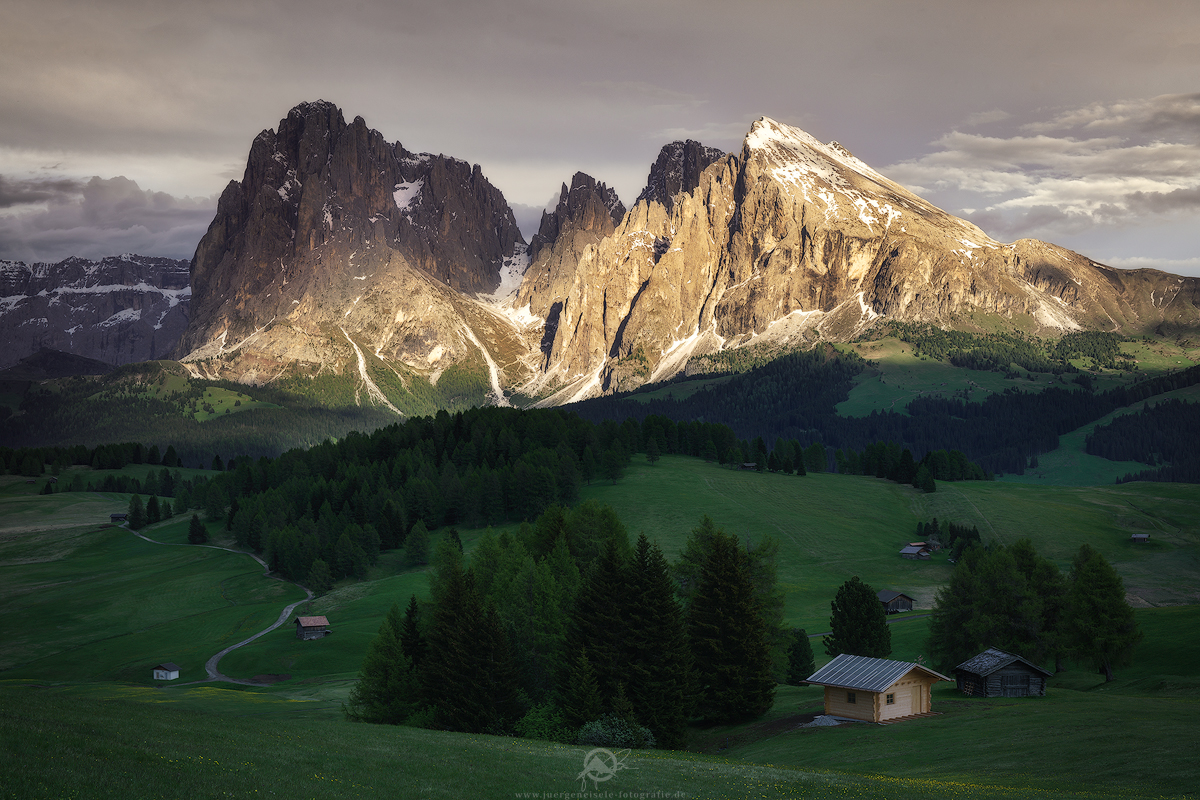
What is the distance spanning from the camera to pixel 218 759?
24.5m

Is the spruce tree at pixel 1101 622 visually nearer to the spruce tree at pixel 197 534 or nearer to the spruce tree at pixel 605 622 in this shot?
the spruce tree at pixel 605 622

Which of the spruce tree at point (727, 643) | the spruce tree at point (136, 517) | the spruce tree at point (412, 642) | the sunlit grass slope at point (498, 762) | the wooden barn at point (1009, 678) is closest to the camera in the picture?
the sunlit grass slope at point (498, 762)

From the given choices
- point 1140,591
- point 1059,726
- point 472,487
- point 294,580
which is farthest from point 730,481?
point 1059,726

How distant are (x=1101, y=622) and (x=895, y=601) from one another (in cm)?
4652

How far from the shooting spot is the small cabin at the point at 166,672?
86.9 meters

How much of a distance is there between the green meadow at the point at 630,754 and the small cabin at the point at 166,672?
6.76 feet

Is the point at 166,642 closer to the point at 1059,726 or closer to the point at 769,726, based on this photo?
the point at 769,726

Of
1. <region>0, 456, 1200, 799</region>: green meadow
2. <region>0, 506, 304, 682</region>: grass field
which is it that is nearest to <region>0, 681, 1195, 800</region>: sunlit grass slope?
<region>0, 456, 1200, 799</region>: green meadow

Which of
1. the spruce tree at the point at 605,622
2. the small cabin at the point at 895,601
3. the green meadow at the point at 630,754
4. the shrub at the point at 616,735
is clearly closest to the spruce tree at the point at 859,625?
the green meadow at the point at 630,754

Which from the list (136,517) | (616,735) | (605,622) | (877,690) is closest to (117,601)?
(136,517)

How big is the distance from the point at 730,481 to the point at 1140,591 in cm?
6713

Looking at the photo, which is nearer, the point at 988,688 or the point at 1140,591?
the point at 988,688

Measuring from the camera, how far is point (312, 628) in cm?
9650

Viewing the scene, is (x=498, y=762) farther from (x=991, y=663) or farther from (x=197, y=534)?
(x=197, y=534)
